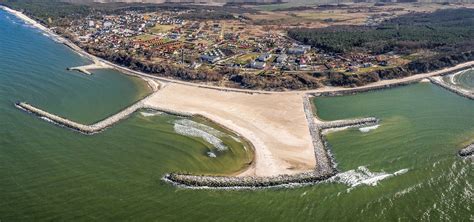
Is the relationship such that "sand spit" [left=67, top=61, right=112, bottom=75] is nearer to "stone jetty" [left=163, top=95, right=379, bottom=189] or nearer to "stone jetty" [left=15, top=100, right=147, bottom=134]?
"stone jetty" [left=15, top=100, right=147, bottom=134]

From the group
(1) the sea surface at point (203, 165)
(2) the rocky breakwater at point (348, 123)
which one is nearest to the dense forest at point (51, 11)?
(1) the sea surface at point (203, 165)

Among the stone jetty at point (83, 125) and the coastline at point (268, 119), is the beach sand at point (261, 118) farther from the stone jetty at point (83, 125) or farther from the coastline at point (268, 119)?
the stone jetty at point (83, 125)

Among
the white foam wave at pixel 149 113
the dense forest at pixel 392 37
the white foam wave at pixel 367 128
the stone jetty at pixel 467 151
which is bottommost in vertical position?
the stone jetty at pixel 467 151

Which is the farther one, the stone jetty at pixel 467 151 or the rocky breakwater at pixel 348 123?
the rocky breakwater at pixel 348 123

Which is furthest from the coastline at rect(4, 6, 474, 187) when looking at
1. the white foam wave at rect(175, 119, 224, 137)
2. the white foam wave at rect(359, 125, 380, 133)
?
the white foam wave at rect(359, 125, 380, 133)

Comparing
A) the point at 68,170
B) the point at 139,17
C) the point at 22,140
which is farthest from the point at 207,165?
the point at 139,17

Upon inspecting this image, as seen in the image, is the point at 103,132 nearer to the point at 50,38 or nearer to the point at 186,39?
the point at 186,39
